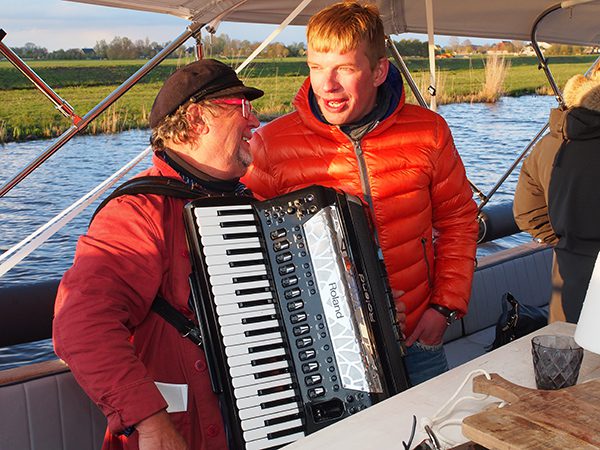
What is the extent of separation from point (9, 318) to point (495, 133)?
1669 centimetres

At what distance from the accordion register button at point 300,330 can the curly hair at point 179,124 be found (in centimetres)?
57

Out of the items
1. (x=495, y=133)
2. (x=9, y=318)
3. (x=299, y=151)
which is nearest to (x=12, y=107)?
(x=495, y=133)

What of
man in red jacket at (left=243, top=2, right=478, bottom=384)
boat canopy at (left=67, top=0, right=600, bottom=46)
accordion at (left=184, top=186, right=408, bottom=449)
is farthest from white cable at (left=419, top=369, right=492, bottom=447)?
boat canopy at (left=67, top=0, right=600, bottom=46)

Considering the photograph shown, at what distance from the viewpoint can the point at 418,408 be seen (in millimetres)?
1550

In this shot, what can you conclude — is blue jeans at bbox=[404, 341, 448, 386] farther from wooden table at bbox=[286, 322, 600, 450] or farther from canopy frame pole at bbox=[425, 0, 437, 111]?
canopy frame pole at bbox=[425, 0, 437, 111]

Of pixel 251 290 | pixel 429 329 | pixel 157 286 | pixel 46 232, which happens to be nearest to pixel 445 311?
pixel 429 329

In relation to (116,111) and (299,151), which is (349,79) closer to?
(299,151)

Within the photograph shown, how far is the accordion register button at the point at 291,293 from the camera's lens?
6.20ft

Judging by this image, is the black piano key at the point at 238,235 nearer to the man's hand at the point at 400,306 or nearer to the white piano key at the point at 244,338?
the white piano key at the point at 244,338

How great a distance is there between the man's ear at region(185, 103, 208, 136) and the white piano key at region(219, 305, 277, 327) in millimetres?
490

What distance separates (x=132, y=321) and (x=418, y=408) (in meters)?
0.73

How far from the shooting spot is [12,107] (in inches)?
567

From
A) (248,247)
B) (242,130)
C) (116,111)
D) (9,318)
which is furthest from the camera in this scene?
(116,111)

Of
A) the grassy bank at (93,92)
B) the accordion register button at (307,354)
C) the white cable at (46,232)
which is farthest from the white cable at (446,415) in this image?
the grassy bank at (93,92)
